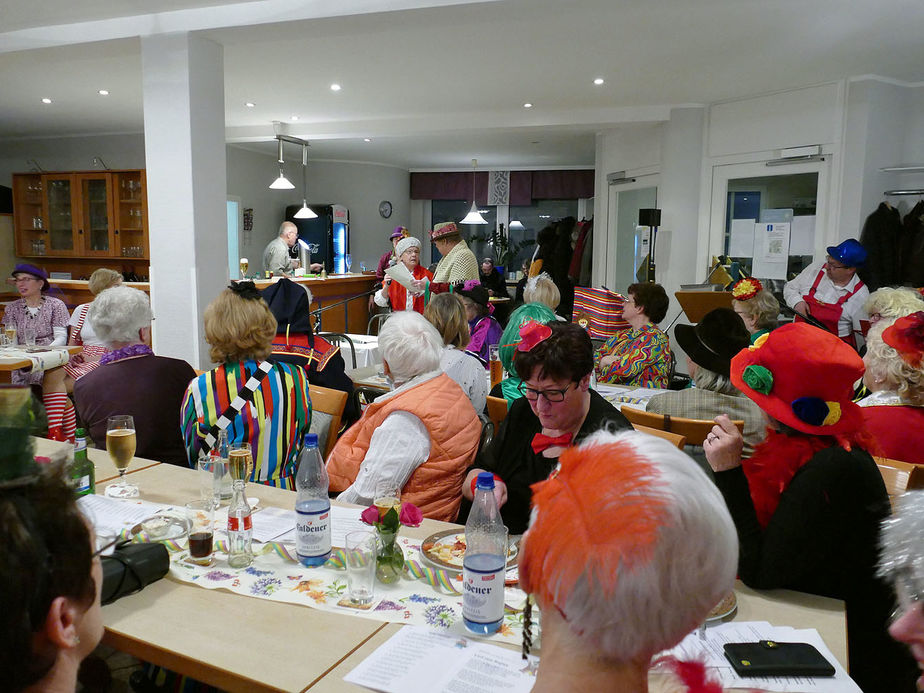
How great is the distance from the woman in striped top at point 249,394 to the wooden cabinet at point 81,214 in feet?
25.2

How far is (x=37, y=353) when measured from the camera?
433 centimetres

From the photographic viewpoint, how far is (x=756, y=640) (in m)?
1.36

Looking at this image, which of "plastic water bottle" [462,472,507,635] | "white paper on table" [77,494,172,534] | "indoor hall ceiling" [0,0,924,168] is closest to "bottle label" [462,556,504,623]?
"plastic water bottle" [462,472,507,635]

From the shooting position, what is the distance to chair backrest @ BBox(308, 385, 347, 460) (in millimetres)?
2820

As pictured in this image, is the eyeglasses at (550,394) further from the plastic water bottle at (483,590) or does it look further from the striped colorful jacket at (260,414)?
the striped colorful jacket at (260,414)

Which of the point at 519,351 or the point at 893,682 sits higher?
the point at 519,351

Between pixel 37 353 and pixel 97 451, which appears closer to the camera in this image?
pixel 97 451

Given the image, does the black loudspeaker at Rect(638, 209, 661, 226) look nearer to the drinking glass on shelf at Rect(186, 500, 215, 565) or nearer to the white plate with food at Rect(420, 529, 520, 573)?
the white plate with food at Rect(420, 529, 520, 573)

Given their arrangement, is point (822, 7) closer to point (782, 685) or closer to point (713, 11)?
point (713, 11)

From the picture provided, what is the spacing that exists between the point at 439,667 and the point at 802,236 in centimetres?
639

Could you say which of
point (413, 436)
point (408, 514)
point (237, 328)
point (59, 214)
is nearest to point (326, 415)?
point (237, 328)

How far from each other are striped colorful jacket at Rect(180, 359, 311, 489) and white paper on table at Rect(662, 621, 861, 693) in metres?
1.61

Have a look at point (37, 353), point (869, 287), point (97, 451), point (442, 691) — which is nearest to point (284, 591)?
point (442, 691)

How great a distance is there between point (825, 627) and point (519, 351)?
1.08m
